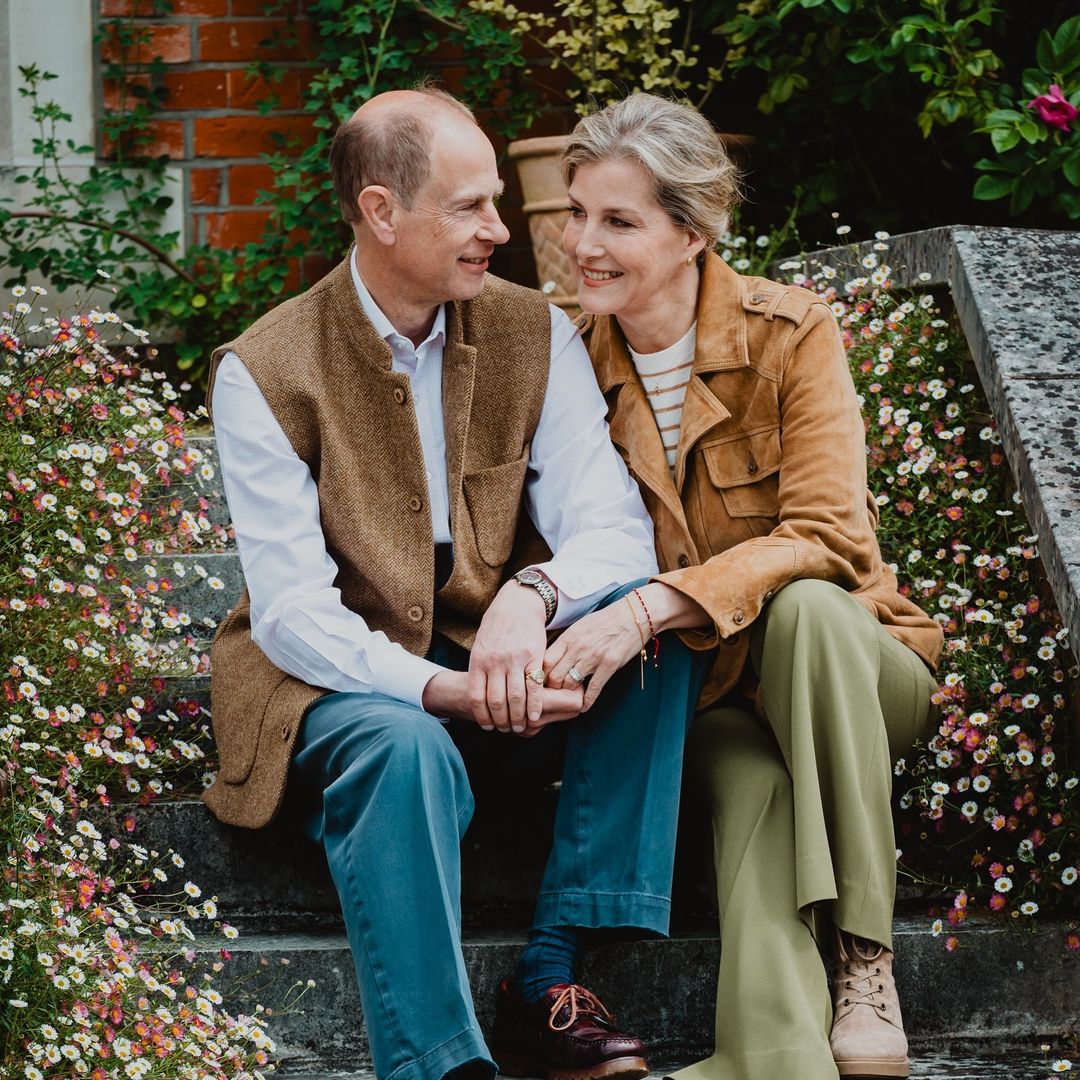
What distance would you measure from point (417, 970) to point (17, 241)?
10.4 ft

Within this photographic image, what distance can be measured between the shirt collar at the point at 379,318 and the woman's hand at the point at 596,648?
62cm

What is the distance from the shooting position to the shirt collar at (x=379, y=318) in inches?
104

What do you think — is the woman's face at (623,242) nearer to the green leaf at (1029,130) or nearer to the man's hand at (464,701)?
the man's hand at (464,701)

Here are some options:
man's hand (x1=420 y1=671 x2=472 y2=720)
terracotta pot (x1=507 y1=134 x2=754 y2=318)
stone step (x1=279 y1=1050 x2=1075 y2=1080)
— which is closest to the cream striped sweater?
man's hand (x1=420 y1=671 x2=472 y2=720)

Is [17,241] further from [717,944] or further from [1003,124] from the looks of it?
[717,944]

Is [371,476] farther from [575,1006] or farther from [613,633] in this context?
[575,1006]

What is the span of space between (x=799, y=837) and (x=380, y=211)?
1.25 m

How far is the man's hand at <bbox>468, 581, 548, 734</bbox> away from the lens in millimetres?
2340

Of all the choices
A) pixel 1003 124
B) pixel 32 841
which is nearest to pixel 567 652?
pixel 32 841

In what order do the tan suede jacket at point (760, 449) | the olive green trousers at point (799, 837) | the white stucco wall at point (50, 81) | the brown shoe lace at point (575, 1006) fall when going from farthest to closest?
the white stucco wall at point (50, 81) < the tan suede jacket at point (760, 449) < the brown shoe lace at point (575, 1006) < the olive green trousers at point (799, 837)

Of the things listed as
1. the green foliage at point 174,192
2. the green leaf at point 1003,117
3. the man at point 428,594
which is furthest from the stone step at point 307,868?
the green foliage at point 174,192

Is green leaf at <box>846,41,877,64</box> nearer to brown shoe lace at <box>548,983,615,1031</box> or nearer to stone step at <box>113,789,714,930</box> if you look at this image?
stone step at <box>113,789,714,930</box>

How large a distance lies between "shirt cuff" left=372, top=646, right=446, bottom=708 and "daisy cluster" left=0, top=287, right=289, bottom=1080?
0.43 m

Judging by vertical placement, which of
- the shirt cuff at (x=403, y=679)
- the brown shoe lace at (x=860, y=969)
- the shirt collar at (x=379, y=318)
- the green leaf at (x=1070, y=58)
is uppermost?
the green leaf at (x=1070, y=58)
